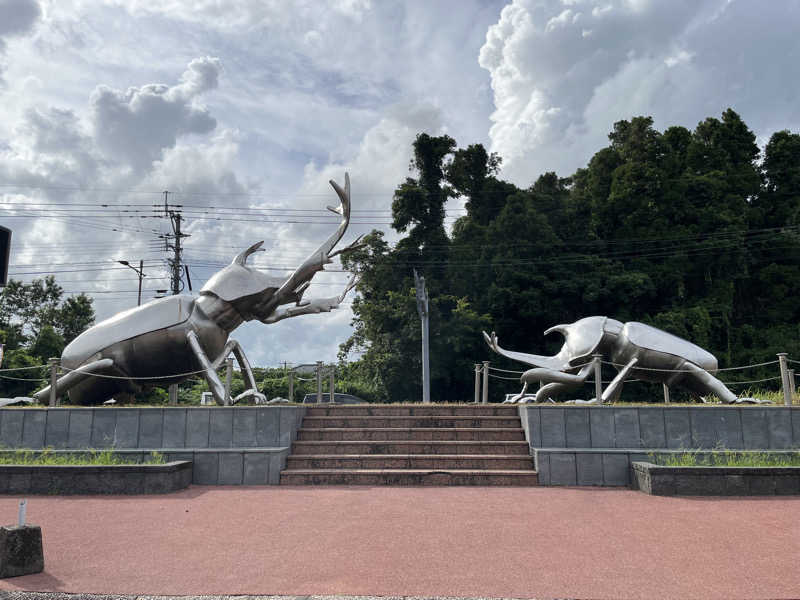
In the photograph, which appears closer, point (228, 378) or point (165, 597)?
point (165, 597)

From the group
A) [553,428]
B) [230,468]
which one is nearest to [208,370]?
[230,468]

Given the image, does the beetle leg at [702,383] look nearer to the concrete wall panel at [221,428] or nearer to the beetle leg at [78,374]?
the concrete wall panel at [221,428]

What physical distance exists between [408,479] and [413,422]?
6.06 feet

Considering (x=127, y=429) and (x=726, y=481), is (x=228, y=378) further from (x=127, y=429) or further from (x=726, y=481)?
(x=726, y=481)

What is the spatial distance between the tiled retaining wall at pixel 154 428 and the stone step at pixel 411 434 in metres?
0.52

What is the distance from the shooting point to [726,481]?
735 cm

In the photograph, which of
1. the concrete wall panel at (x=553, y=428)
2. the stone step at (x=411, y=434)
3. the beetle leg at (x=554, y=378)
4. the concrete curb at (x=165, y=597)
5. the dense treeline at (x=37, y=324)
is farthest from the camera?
the dense treeline at (x=37, y=324)

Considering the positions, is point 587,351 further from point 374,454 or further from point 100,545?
point 100,545

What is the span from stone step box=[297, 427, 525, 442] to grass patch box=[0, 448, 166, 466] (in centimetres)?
228

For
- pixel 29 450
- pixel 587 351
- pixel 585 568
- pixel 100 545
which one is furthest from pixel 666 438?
pixel 29 450

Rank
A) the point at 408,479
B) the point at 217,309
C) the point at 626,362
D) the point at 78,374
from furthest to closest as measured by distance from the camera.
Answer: the point at 626,362 < the point at 217,309 < the point at 78,374 < the point at 408,479

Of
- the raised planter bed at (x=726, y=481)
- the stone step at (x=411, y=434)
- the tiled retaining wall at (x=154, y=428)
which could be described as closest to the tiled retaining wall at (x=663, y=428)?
the stone step at (x=411, y=434)

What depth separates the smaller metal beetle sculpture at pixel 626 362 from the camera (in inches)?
430

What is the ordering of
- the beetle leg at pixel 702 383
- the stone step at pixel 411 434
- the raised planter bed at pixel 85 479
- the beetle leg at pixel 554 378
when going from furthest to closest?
the beetle leg at pixel 554 378
the beetle leg at pixel 702 383
the stone step at pixel 411 434
the raised planter bed at pixel 85 479
